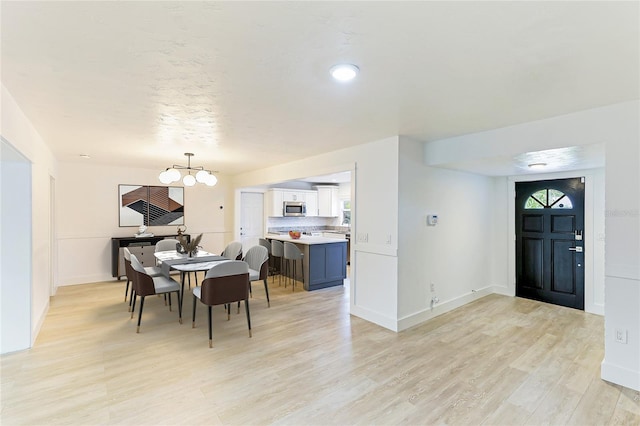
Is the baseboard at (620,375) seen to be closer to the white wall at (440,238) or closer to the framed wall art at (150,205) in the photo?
the white wall at (440,238)

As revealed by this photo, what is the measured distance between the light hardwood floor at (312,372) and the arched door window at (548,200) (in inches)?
63.7

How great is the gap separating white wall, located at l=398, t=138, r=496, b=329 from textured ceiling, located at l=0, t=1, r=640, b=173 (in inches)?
36.1

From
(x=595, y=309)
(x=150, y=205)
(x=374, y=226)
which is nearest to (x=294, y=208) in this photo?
(x=150, y=205)

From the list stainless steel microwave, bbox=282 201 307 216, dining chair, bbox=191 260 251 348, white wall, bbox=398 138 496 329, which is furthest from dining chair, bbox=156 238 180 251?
white wall, bbox=398 138 496 329

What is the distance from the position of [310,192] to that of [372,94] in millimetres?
6412

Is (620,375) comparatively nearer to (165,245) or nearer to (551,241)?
(551,241)

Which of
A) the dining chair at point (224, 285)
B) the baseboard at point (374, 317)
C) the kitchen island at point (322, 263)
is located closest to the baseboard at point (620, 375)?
the baseboard at point (374, 317)

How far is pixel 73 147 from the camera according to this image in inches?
173

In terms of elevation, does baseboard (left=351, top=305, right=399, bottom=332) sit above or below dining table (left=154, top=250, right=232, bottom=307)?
below

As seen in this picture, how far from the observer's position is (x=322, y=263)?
586 cm

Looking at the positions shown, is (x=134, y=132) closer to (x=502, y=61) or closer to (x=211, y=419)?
(x=211, y=419)

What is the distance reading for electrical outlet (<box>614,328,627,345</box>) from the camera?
102 inches

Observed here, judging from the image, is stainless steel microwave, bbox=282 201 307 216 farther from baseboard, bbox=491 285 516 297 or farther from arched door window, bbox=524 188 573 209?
arched door window, bbox=524 188 573 209

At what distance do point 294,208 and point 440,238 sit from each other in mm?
4657
